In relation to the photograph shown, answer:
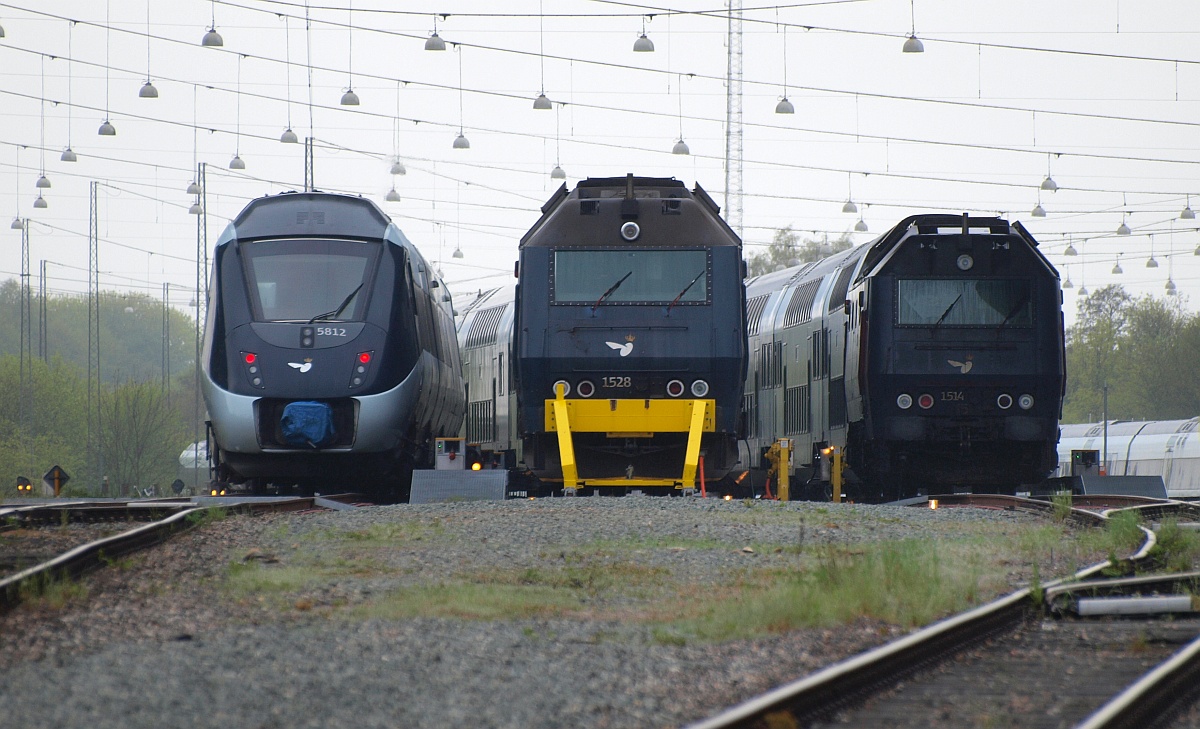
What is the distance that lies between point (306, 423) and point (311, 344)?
95cm

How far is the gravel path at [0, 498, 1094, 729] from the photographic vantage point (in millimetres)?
5320

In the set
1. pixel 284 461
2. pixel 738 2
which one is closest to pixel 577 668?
pixel 284 461

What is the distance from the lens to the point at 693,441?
16688mm

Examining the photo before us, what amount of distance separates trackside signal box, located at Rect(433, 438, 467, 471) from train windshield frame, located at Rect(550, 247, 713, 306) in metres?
2.43

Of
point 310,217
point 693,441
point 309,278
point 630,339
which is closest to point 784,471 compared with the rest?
point 693,441

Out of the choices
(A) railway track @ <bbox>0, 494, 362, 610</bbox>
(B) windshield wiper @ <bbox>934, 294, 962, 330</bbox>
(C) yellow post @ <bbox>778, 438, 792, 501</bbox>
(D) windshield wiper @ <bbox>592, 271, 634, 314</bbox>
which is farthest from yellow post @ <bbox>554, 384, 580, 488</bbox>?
(B) windshield wiper @ <bbox>934, 294, 962, 330</bbox>

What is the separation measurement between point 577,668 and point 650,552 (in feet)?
16.2

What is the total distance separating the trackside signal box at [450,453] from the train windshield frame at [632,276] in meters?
2.43

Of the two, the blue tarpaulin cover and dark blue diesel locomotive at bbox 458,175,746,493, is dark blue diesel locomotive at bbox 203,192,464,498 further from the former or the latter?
dark blue diesel locomotive at bbox 458,175,746,493

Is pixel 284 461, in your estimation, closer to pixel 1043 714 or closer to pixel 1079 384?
pixel 1043 714

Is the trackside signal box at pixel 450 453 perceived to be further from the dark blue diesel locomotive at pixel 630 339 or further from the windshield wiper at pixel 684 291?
the windshield wiper at pixel 684 291

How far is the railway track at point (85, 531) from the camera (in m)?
8.23

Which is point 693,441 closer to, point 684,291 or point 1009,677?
point 684,291

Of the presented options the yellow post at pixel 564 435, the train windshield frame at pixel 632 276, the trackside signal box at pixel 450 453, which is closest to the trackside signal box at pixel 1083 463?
the train windshield frame at pixel 632 276
